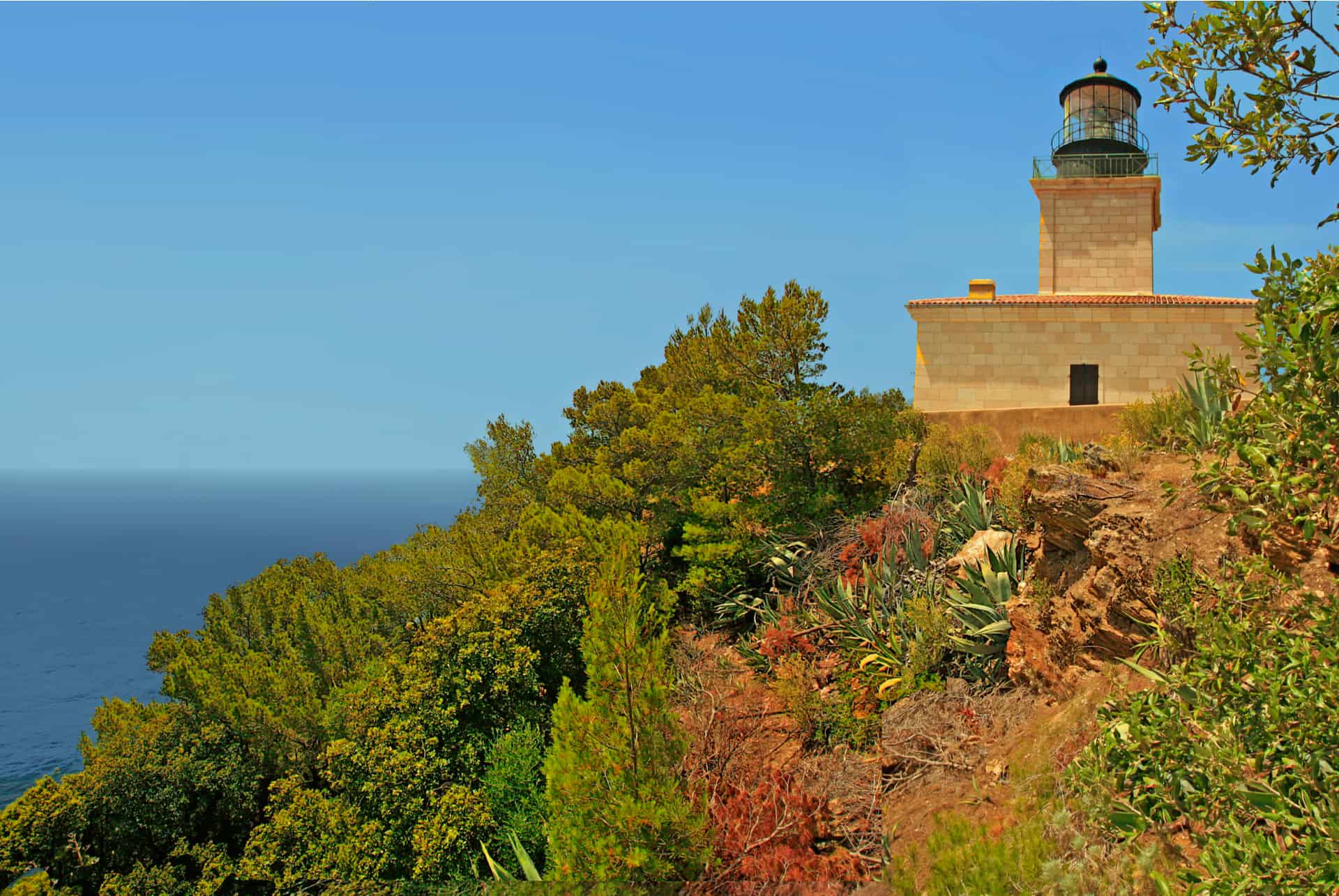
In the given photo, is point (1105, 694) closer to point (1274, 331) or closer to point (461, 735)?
point (1274, 331)

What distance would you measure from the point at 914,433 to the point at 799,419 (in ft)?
8.18

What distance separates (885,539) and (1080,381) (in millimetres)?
10469

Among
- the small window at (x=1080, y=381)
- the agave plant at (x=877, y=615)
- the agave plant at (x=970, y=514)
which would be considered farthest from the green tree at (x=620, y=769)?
the small window at (x=1080, y=381)

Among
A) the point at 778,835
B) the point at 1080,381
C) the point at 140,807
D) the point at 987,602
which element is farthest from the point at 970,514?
the point at 140,807

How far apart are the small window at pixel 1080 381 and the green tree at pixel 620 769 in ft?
46.6

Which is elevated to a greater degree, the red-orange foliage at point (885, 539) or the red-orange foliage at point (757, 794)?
the red-orange foliage at point (885, 539)

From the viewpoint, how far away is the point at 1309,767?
383 cm

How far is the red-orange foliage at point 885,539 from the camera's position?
13445 millimetres

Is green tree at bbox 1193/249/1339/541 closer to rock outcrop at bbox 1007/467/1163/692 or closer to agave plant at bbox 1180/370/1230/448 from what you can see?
rock outcrop at bbox 1007/467/1163/692

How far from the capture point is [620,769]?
10789 mm

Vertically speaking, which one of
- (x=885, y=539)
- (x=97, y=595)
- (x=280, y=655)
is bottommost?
(x=97, y=595)

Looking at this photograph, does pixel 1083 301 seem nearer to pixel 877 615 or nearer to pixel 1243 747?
pixel 877 615

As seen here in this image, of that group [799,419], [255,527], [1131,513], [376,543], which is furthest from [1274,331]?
[255,527]

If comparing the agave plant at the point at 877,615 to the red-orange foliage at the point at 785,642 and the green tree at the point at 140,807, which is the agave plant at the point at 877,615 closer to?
the red-orange foliage at the point at 785,642
